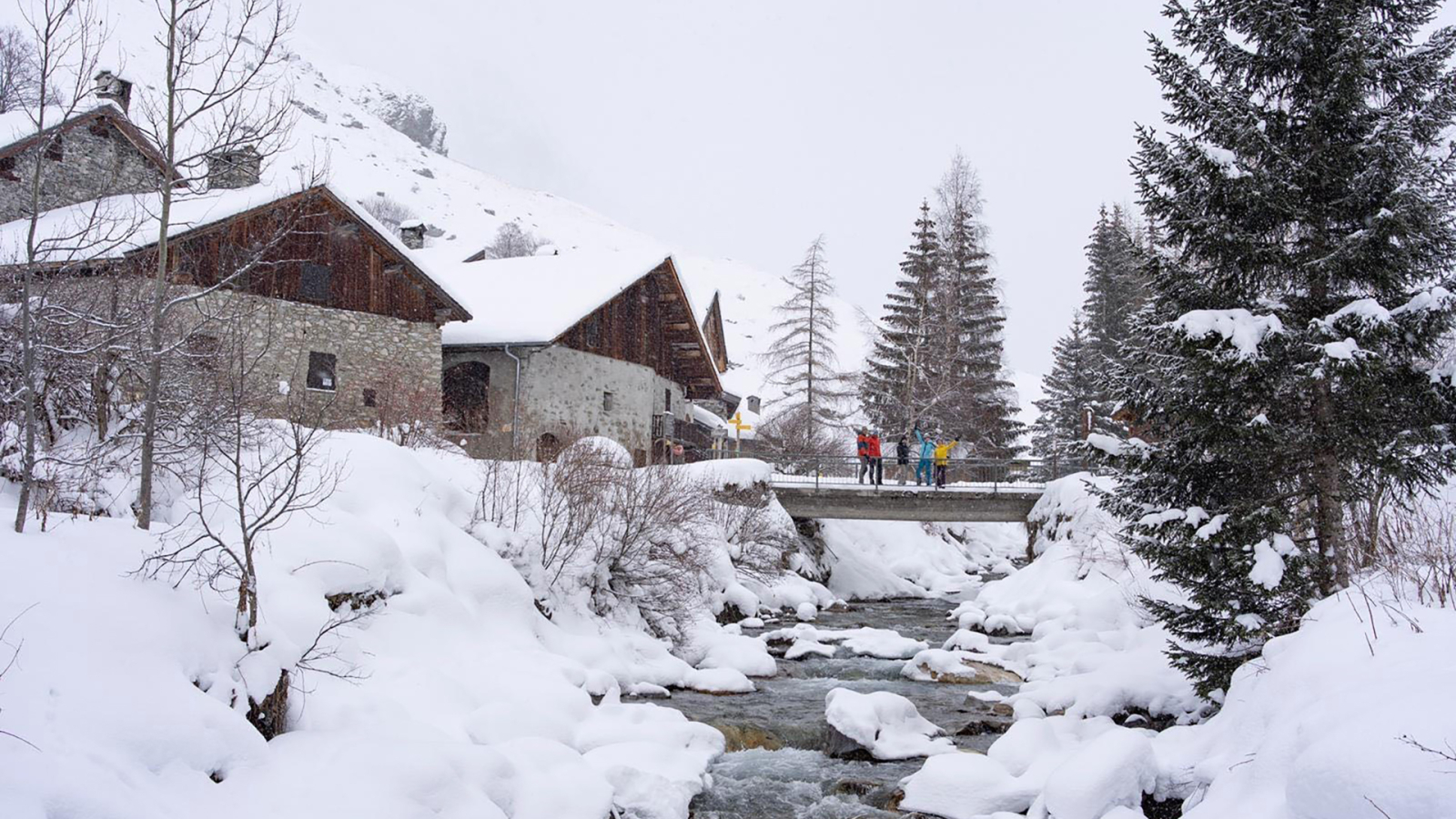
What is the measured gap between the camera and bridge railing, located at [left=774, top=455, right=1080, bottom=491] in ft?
81.6

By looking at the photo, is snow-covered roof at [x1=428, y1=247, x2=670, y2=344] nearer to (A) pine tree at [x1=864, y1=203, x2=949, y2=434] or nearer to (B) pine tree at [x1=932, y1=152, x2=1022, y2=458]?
(A) pine tree at [x1=864, y1=203, x2=949, y2=434]

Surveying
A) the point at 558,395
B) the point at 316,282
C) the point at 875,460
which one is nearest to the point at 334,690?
the point at 316,282

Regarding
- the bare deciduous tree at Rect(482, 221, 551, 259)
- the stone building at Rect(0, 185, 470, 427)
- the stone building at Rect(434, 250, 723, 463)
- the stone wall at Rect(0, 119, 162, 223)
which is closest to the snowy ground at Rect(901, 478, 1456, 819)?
the stone building at Rect(0, 185, 470, 427)

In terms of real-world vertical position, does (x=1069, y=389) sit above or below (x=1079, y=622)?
above

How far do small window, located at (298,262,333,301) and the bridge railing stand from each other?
12181 mm

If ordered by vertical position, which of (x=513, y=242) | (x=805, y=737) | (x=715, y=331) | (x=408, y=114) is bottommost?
(x=805, y=737)

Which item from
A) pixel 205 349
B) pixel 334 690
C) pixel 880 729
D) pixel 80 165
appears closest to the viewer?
pixel 334 690

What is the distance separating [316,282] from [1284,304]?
18.7m

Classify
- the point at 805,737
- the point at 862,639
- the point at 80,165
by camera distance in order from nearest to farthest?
the point at 805,737 → the point at 862,639 → the point at 80,165

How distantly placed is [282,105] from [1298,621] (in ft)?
33.3

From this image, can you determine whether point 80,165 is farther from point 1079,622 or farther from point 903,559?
point 903,559

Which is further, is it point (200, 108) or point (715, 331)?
point (715, 331)

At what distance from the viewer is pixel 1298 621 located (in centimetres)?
805

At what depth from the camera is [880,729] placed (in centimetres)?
1009
